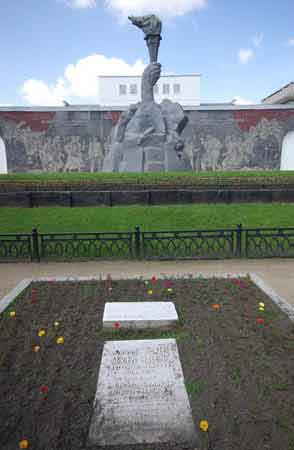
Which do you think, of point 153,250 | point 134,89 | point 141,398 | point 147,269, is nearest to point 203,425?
point 141,398

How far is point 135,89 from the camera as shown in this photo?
32.1 meters

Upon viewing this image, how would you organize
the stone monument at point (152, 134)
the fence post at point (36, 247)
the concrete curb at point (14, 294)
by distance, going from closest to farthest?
the concrete curb at point (14, 294)
the fence post at point (36, 247)
the stone monument at point (152, 134)

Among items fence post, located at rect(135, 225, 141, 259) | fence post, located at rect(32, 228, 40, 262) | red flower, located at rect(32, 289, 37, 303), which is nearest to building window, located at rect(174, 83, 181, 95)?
fence post, located at rect(135, 225, 141, 259)

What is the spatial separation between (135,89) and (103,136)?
46.0 feet

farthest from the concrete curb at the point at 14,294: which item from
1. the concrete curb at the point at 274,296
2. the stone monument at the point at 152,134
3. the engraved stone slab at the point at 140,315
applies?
the stone monument at the point at 152,134

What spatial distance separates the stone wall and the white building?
1226 cm

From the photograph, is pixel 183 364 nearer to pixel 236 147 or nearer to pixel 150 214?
pixel 150 214

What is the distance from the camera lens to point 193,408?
234 centimetres

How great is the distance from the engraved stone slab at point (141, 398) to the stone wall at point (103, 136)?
18.1 metres

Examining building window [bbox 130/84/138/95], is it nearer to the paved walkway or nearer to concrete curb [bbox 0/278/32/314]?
the paved walkway

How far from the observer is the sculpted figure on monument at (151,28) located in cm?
1224

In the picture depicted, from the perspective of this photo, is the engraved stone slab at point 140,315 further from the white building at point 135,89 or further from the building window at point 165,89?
the building window at point 165,89

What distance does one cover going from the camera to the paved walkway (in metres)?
5.32

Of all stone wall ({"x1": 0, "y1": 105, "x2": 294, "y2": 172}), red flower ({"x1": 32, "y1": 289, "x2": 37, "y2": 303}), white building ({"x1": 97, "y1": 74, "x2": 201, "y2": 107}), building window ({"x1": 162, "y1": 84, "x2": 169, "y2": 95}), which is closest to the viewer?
red flower ({"x1": 32, "y1": 289, "x2": 37, "y2": 303})
